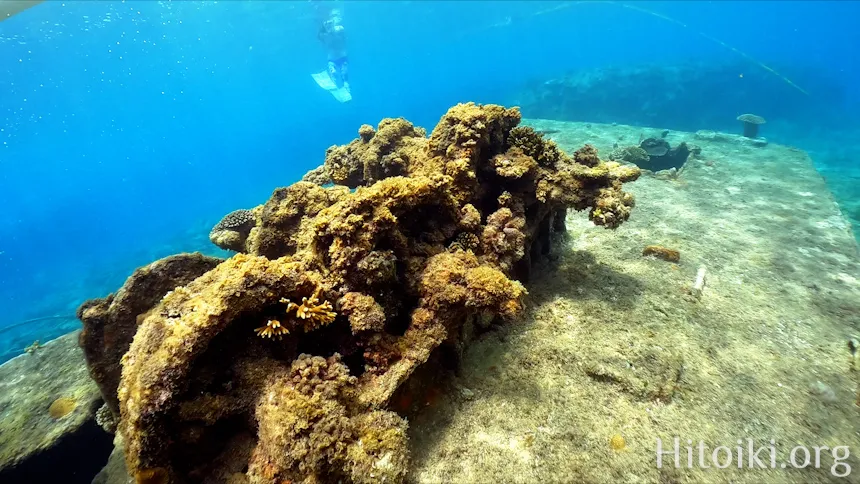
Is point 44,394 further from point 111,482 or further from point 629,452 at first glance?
point 629,452

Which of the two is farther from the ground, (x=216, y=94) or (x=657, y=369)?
(x=216, y=94)

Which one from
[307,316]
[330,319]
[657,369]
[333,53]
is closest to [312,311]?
[307,316]

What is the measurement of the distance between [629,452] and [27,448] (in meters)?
10.2

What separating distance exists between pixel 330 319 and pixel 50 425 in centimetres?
744

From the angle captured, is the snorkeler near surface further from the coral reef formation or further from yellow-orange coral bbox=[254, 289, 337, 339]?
yellow-orange coral bbox=[254, 289, 337, 339]

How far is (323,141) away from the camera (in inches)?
3051

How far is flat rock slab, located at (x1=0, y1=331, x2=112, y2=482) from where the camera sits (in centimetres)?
658

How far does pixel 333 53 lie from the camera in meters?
55.2

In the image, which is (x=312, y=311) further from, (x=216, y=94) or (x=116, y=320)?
(x=216, y=94)

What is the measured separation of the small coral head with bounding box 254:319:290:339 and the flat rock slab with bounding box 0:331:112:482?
21.1 ft

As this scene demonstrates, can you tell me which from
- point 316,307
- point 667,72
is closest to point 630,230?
point 316,307

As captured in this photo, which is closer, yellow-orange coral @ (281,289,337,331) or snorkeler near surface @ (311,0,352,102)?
yellow-orange coral @ (281,289,337,331)

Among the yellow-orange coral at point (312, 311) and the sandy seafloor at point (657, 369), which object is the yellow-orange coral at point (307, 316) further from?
the sandy seafloor at point (657, 369)

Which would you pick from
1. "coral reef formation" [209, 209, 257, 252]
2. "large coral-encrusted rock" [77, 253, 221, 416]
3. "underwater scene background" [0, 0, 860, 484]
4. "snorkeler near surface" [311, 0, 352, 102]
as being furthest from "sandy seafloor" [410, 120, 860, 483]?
"snorkeler near surface" [311, 0, 352, 102]
